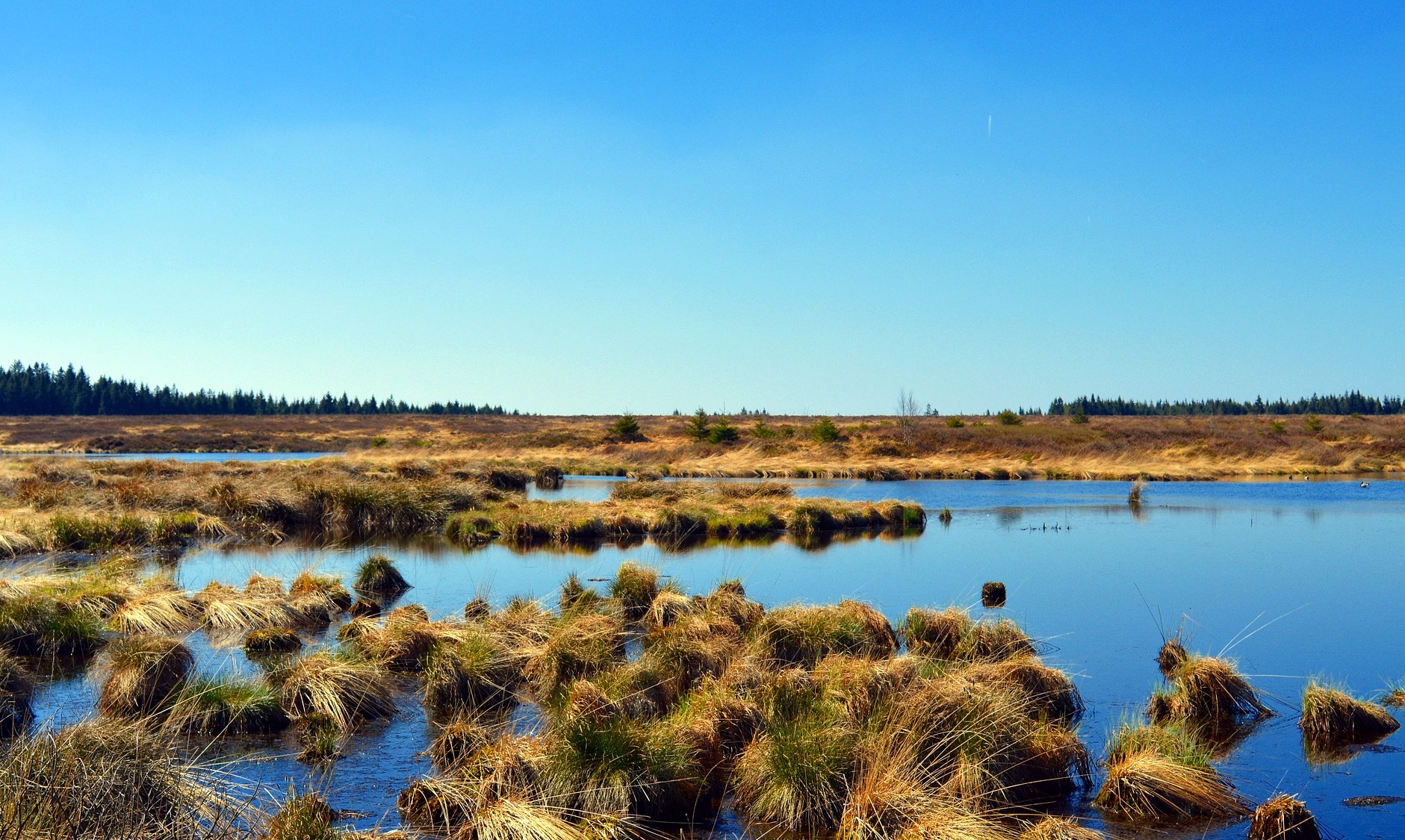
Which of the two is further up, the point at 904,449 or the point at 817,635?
the point at 904,449

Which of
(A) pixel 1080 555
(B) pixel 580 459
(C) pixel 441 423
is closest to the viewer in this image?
(A) pixel 1080 555

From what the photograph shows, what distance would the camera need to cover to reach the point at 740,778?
9.28 m

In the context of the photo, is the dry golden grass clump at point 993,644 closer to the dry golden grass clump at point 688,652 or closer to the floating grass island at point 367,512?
the dry golden grass clump at point 688,652

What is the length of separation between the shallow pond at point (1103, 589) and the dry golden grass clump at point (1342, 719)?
20 cm

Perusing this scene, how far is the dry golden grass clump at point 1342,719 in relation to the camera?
10938mm

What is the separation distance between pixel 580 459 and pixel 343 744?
54688 millimetres

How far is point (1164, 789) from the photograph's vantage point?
8898 millimetres

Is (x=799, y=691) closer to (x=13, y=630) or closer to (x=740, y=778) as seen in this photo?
(x=740, y=778)

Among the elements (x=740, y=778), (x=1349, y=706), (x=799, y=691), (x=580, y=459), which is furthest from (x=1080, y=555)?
(x=580, y=459)

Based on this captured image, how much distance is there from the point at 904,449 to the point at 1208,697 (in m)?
55.4

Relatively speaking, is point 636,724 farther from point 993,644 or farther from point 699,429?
point 699,429

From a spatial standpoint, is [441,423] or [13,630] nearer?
[13,630]

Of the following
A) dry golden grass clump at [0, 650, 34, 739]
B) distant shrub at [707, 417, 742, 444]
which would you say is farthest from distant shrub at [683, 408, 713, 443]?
dry golden grass clump at [0, 650, 34, 739]

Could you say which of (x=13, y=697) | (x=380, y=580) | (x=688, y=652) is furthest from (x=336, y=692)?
(x=380, y=580)
